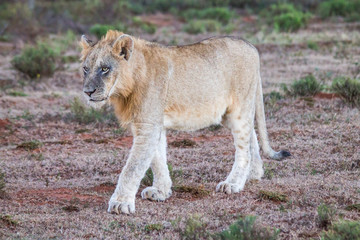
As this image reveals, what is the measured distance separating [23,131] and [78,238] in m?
6.39

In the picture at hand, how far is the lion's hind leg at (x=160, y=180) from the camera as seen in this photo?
727 cm

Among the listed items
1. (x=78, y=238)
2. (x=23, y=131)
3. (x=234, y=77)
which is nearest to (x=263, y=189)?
(x=234, y=77)

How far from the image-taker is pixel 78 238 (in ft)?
19.3

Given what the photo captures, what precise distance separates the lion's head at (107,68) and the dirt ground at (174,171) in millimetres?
1291

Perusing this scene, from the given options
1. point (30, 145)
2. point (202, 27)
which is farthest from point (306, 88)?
point (202, 27)

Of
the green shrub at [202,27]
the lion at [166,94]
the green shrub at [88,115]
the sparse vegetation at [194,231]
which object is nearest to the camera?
the sparse vegetation at [194,231]

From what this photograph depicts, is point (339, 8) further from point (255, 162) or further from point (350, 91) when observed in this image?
point (255, 162)

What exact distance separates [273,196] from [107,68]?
2406 millimetres

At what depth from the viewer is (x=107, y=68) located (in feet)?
21.0

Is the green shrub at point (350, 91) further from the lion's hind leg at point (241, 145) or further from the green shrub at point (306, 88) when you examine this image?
the lion's hind leg at point (241, 145)

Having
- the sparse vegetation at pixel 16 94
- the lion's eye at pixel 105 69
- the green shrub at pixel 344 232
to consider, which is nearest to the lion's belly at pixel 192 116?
the lion's eye at pixel 105 69

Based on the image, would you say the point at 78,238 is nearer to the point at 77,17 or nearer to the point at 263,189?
the point at 263,189

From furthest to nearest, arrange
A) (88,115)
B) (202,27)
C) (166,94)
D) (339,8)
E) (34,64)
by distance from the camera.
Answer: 1. (339,8)
2. (202,27)
3. (34,64)
4. (88,115)
5. (166,94)

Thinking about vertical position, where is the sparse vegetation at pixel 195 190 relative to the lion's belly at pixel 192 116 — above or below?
below
